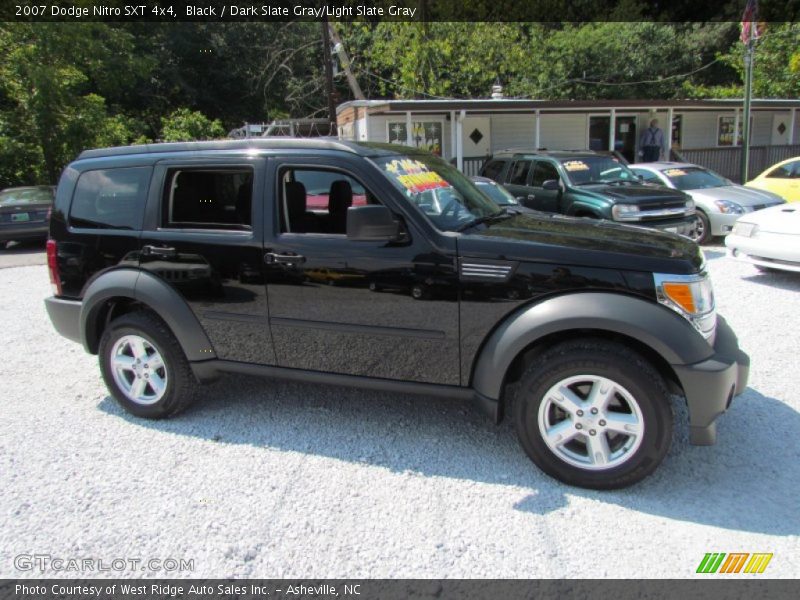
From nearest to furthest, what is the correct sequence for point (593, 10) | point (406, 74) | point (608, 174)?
point (608, 174) → point (406, 74) → point (593, 10)

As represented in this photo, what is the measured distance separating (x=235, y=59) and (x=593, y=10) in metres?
21.2

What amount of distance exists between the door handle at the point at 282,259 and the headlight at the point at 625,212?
6719 mm

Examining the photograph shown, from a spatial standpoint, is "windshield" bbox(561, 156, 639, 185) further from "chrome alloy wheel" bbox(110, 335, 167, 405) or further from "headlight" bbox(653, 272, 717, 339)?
"chrome alloy wheel" bbox(110, 335, 167, 405)

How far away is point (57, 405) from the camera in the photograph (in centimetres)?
450

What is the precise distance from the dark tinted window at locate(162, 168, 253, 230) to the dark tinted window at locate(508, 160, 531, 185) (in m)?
7.68

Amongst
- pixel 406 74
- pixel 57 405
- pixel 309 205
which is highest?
pixel 406 74

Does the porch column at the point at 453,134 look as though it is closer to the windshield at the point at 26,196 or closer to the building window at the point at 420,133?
the building window at the point at 420,133

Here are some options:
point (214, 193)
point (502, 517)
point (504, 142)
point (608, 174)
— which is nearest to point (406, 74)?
point (504, 142)

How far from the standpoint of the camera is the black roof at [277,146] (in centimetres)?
361

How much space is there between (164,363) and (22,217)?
11.6 m

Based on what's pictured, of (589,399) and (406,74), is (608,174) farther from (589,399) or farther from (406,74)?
(406,74)

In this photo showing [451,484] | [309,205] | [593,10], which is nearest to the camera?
[451,484]

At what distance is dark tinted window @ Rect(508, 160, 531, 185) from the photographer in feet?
35.1
